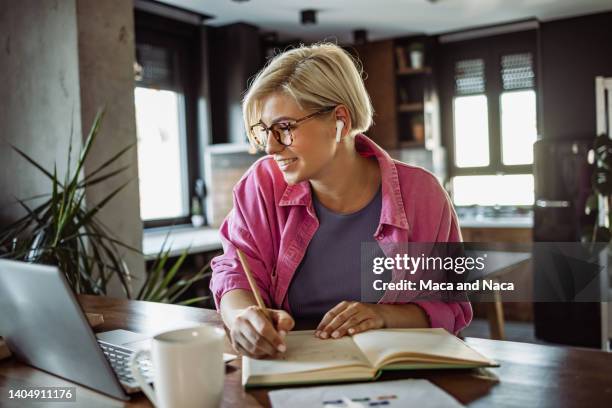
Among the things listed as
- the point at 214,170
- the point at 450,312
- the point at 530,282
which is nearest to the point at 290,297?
the point at 450,312

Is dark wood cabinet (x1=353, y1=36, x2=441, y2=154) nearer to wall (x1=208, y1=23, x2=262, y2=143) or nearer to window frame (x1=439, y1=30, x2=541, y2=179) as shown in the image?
window frame (x1=439, y1=30, x2=541, y2=179)

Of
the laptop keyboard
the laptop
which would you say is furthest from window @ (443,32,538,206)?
the laptop

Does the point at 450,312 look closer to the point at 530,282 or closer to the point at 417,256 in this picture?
the point at 417,256

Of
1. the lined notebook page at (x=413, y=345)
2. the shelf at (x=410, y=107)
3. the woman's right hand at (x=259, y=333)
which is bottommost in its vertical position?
the lined notebook page at (x=413, y=345)

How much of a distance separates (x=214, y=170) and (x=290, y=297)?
3.43 meters

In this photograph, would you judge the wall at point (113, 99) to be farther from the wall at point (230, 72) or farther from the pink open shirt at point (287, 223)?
the wall at point (230, 72)

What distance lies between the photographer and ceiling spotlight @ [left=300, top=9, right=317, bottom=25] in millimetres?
4727

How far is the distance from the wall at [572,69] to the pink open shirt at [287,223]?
13.7ft

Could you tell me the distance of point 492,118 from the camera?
5.75 m

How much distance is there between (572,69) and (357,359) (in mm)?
5126

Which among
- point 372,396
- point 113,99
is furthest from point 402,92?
point 372,396

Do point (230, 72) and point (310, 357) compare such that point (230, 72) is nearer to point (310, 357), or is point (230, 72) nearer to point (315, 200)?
point (315, 200)

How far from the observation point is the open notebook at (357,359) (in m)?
0.92

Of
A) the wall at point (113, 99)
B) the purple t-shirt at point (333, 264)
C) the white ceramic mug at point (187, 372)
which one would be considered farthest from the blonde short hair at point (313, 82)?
the wall at point (113, 99)
